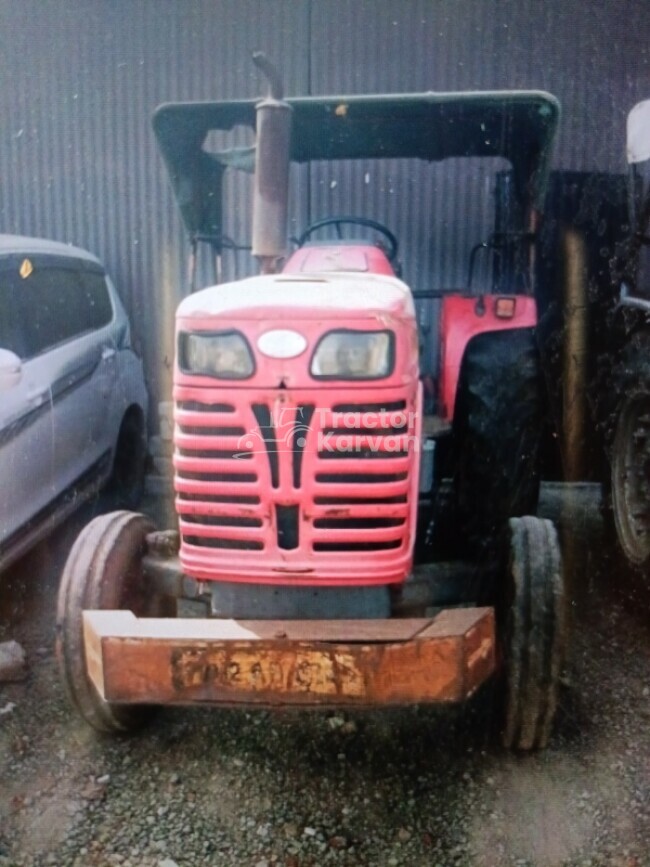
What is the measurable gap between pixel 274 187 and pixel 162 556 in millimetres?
1295

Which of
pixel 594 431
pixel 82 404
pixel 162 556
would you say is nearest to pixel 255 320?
pixel 162 556

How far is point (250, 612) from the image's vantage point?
2.56m

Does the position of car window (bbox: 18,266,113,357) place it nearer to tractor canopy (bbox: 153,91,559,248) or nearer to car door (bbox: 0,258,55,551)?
car door (bbox: 0,258,55,551)

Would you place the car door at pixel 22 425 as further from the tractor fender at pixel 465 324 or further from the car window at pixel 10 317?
the tractor fender at pixel 465 324

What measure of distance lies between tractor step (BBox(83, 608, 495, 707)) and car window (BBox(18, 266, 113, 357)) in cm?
201

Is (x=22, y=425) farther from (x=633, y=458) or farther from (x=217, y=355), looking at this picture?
(x=633, y=458)

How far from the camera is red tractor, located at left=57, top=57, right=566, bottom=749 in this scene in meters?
2.29

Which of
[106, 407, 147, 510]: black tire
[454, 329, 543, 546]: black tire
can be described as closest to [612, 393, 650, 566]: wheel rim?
[454, 329, 543, 546]: black tire

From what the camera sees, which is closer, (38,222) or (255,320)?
(255,320)

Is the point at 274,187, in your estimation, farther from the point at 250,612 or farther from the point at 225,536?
the point at 250,612

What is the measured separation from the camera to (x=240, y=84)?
5.57 m

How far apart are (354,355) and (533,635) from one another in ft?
3.26

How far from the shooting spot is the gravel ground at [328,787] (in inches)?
94.9

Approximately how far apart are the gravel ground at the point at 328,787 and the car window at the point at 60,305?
160 cm
